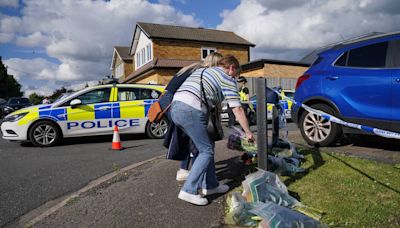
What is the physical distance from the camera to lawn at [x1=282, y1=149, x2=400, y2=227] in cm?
293

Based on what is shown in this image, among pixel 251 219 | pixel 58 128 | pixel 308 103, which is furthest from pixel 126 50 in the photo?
pixel 251 219

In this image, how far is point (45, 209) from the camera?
12.3ft

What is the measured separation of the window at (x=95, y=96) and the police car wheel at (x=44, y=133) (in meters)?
0.93

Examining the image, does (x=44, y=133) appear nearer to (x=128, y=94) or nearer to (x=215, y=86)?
(x=128, y=94)

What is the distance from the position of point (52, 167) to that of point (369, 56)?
5.43 m

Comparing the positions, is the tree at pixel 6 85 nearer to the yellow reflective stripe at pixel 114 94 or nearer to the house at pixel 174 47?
the house at pixel 174 47

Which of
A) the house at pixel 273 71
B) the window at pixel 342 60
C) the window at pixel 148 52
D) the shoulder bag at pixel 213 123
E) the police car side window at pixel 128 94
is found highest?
the window at pixel 148 52

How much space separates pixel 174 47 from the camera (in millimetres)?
28594

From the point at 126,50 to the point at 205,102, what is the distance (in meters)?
43.8

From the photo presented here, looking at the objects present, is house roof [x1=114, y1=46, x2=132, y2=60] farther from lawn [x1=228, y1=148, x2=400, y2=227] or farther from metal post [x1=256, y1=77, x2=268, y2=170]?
metal post [x1=256, y1=77, x2=268, y2=170]

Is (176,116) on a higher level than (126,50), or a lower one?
lower

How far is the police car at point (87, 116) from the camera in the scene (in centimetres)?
829

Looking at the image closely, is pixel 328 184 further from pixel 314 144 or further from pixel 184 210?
pixel 314 144

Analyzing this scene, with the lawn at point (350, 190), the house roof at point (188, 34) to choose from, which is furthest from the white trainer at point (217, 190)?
the house roof at point (188, 34)
